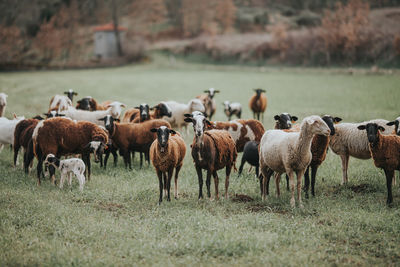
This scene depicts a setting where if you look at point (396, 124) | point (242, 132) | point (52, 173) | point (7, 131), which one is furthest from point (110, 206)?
point (396, 124)

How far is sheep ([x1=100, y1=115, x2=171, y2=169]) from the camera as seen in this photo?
11727 mm

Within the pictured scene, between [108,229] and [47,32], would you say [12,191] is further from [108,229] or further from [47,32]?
[47,32]

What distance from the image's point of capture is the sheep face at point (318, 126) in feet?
25.9

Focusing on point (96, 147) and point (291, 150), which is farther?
point (96, 147)

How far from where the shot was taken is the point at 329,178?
10477 millimetres

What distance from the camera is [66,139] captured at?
1031 centimetres

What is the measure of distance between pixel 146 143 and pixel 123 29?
58.8 meters

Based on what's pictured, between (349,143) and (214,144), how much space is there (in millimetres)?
3639

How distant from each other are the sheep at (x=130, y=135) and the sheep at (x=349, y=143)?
4839mm

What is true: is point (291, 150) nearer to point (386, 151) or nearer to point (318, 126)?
point (318, 126)

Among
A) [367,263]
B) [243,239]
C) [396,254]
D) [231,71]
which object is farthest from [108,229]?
[231,71]

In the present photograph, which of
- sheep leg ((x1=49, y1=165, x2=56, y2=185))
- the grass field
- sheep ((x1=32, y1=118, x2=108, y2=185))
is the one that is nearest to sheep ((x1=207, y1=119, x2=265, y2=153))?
the grass field

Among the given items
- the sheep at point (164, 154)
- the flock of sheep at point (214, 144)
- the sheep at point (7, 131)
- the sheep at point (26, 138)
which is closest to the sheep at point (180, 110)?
the flock of sheep at point (214, 144)

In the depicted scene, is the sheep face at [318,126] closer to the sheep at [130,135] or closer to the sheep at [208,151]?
the sheep at [208,151]
